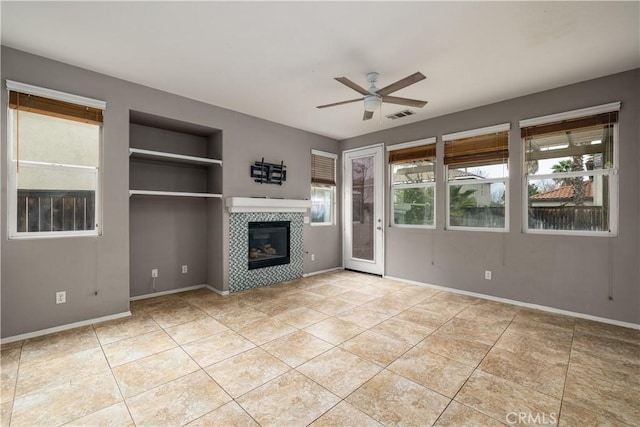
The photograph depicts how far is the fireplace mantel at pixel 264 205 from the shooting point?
14.0 ft

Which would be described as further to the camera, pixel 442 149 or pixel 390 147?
pixel 390 147

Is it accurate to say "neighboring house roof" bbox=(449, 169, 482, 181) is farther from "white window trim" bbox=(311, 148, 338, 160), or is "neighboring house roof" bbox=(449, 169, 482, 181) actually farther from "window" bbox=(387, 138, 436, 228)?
"white window trim" bbox=(311, 148, 338, 160)

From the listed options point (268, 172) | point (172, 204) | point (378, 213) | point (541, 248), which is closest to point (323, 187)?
point (378, 213)

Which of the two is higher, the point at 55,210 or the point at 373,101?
the point at 373,101

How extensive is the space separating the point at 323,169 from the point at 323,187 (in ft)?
1.19

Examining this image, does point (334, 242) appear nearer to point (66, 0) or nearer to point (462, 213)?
point (462, 213)

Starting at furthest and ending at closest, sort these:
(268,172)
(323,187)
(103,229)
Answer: (323,187), (268,172), (103,229)

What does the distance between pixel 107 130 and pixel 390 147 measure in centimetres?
416

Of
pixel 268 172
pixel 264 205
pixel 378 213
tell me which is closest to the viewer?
pixel 264 205

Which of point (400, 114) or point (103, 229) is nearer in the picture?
point (103, 229)

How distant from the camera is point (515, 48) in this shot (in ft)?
8.87

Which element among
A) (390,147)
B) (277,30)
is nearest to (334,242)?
(390,147)

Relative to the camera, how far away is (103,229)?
3.28 m

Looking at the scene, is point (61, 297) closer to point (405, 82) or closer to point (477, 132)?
point (405, 82)
